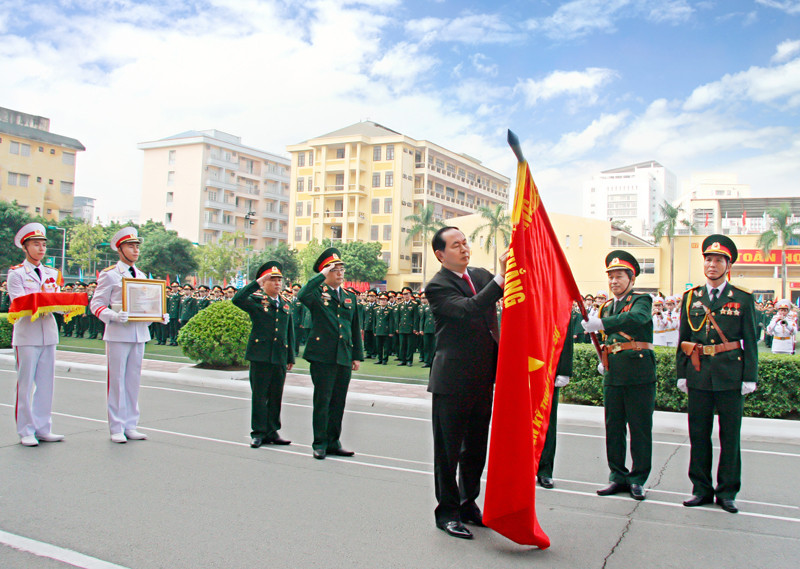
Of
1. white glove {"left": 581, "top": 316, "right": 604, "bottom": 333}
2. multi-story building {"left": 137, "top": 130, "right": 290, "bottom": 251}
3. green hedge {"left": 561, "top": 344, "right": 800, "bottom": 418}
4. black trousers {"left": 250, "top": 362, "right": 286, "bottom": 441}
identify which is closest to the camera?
white glove {"left": 581, "top": 316, "right": 604, "bottom": 333}

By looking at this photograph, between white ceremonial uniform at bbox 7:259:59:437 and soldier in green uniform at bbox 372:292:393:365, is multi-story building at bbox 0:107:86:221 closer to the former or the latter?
soldier in green uniform at bbox 372:292:393:365

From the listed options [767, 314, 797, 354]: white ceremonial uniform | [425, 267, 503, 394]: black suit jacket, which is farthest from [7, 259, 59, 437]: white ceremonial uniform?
[767, 314, 797, 354]: white ceremonial uniform

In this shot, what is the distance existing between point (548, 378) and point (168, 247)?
5793cm

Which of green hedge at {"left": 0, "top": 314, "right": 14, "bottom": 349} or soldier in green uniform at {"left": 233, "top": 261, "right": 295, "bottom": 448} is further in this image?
green hedge at {"left": 0, "top": 314, "right": 14, "bottom": 349}

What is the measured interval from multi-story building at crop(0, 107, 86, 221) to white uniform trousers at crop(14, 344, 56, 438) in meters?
68.8

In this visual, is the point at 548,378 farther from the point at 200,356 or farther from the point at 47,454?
the point at 200,356

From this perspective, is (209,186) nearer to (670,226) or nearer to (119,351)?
(670,226)

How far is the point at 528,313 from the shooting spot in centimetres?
404

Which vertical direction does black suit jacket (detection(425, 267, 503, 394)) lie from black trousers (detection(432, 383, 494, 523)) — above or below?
above

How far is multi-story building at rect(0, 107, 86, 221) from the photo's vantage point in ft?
221

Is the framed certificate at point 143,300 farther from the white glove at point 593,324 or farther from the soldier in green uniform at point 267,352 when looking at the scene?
the white glove at point 593,324

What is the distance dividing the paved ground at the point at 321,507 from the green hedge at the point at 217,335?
474cm

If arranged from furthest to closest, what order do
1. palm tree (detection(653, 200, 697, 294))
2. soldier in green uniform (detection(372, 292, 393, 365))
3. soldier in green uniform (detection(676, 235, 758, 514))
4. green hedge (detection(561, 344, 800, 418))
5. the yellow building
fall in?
1. the yellow building
2. palm tree (detection(653, 200, 697, 294))
3. soldier in green uniform (detection(372, 292, 393, 365))
4. green hedge (detection(561, 344, 800, 418))
5. soldier in green uniform (detection(676, 235, 758, 514))

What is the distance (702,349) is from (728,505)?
1239 mm
